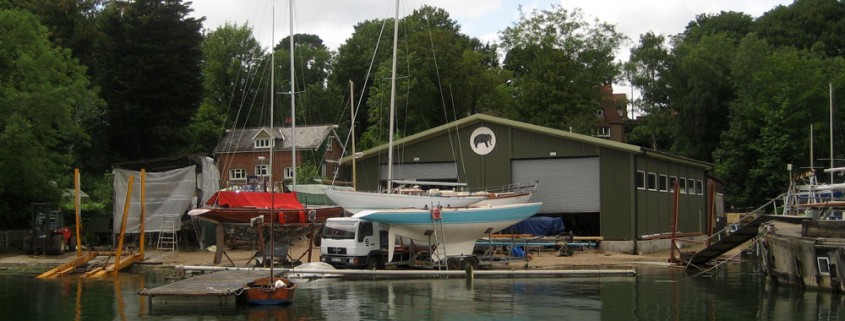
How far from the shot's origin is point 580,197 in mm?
44969

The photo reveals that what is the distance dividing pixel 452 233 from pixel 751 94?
49.5 meters

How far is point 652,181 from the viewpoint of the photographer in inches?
1838

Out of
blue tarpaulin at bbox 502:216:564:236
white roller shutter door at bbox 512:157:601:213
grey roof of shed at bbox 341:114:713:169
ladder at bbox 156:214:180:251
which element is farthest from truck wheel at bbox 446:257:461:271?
ladder at bbox 156:214:180:251

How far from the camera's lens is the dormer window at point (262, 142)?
7900 centimetres

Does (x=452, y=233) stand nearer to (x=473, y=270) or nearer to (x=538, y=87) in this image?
(x=473, y=270)

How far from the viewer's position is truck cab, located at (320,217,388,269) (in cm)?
3300

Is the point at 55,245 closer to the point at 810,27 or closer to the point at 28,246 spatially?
the point at 28,246

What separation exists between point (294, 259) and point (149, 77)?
27543mm

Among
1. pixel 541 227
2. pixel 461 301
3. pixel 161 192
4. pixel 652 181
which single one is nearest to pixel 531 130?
pixel 541 227

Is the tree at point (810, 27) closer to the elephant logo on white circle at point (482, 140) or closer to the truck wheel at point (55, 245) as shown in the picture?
the elephant logo on white circle at point (482, 140)

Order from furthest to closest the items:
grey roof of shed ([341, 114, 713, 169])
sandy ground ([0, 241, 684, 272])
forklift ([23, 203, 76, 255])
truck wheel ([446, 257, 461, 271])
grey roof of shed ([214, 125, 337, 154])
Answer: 1. grey roof of shed ([214, 125, 337, 154])
2. grey roof of shed ([341, 114, 713, 169])
3. forklift ([23, 203, 76, 255])
4. sandy ground ([0, 241, 684, 272])
5. truck wheel ([446, 257, 461, 271])

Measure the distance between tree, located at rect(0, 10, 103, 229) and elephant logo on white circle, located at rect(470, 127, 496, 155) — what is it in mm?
20541

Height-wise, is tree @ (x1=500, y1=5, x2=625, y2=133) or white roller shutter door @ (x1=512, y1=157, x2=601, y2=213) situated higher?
tree @ (x1=500, y1=5, x2=625, y2=133)

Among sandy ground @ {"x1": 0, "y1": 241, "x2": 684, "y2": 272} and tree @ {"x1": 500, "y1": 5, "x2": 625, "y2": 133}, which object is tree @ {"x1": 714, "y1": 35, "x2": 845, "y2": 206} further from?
sandy ground @ {"x1": 0, "y1": 241, "x2": 684, "y2": 272}
